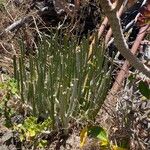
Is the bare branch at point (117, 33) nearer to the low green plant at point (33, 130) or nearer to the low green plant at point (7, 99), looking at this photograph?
the low green plant at point (33, 130)

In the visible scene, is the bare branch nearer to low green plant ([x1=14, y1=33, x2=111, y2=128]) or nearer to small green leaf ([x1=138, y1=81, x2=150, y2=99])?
small green leaf ([x1=138, y1=81, x2=150, y2=99])

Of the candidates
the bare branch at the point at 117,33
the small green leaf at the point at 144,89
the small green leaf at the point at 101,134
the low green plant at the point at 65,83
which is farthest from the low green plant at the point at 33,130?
the bare branch at the point at 117,33

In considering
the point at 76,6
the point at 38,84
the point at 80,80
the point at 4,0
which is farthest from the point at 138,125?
the point at 4,0

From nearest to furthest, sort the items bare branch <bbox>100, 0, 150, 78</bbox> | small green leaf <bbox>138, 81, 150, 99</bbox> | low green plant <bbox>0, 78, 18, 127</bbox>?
bare branch <bbox>100, 0, 150, 78</bbox>, small green leaf <bbox>138, 81, 150, 99</bbox>, low green plant <bbox>0, 78, 18, 127</bbox>

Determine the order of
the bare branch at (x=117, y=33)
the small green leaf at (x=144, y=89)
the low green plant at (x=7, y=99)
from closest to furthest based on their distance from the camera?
1. the bare branch at (x=117, y=33)
2. the small green leaf at (x=144, y=89)
3. the low green plant at (x=7, y=99)

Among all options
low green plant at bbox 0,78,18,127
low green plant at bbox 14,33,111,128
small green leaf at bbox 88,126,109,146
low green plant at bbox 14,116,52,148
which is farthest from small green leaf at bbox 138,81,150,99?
low green plant at bbox 0,78,18,127

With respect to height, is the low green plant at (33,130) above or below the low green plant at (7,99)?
below

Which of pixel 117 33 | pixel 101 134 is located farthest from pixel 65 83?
pixel 117 33

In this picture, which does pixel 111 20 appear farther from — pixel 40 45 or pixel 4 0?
pixel 4 0
